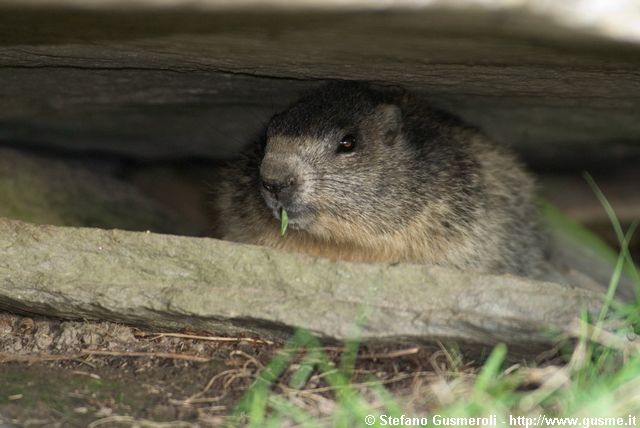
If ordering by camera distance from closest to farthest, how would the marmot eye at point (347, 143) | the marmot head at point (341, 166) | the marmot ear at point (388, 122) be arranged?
1. the marmot head at point (341, 166)
2. the marmot eye at point (347, 143)
3. the marmot ear at point (388, 122)

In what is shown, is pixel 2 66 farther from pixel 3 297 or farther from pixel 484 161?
pixel 484 161

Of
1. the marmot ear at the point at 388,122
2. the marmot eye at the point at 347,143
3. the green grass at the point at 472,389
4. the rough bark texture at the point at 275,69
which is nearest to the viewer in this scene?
the rough bark texture at the point at 275,69

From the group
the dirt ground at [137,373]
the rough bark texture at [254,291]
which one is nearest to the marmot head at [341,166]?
the rough bark texture at [254,291]

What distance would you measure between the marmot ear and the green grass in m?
2.02

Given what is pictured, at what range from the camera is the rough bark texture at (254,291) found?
4.82m

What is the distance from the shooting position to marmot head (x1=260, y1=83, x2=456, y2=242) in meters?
5.79

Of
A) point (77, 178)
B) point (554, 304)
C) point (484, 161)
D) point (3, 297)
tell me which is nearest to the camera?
point (554, 304)

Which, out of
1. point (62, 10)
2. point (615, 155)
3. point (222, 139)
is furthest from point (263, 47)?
point (615, 155)

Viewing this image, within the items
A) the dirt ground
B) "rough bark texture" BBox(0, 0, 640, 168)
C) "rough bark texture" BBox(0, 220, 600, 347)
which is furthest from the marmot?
the dirt ground

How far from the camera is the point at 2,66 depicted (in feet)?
19.0

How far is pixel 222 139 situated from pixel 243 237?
196 centimetres

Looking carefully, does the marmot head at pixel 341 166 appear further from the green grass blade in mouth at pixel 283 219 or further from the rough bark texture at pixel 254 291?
the rough bark texture at pixel 254 291

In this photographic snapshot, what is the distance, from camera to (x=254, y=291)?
518 cm

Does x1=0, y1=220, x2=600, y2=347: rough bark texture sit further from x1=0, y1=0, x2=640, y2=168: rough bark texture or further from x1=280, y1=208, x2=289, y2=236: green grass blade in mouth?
x1=0, y1=0, x2=640, y2=168: rough bark texture
